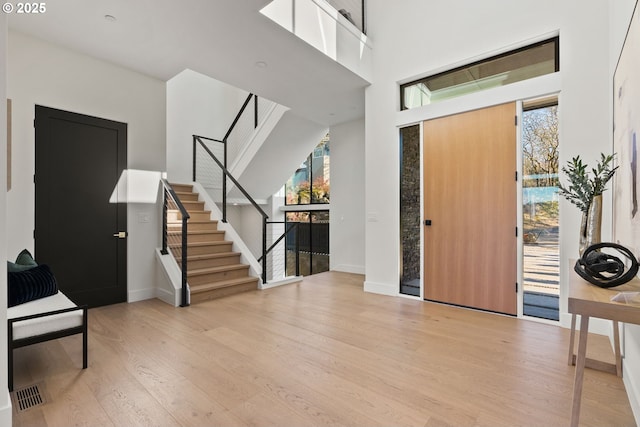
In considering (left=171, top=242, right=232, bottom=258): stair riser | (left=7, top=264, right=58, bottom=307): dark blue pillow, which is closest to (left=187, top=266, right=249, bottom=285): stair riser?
(left=171, top=242, right=232, bottom=258): stair riser

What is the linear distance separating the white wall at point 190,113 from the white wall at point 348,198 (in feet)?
9.80

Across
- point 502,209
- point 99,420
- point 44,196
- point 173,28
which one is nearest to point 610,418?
point 502,209

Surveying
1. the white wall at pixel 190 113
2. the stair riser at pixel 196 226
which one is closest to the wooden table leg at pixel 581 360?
the stair riser at pixel 196 226

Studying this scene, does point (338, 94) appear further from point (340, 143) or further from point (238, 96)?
point (238, 96)

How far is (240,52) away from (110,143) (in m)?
2.05

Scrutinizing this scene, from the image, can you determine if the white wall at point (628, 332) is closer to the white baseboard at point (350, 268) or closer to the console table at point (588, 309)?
the console table at point (588, 309)

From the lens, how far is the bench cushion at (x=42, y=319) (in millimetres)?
2092

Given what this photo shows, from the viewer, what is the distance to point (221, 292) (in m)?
4.30

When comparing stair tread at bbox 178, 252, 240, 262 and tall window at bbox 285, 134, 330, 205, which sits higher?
tall window at bbox 285, 134, 330, 205

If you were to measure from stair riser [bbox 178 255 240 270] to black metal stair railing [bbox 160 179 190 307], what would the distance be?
301 mm

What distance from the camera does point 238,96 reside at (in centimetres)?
775

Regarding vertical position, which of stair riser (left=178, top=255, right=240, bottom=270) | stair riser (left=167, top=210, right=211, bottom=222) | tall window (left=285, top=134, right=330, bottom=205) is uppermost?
tall window (left=285, top=134, right=330, bottom=205)

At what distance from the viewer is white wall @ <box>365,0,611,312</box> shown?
301 centimetres

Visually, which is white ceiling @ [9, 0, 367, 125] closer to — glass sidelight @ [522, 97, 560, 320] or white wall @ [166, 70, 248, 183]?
glass sidelight @ [522, 97, 560, 320]
